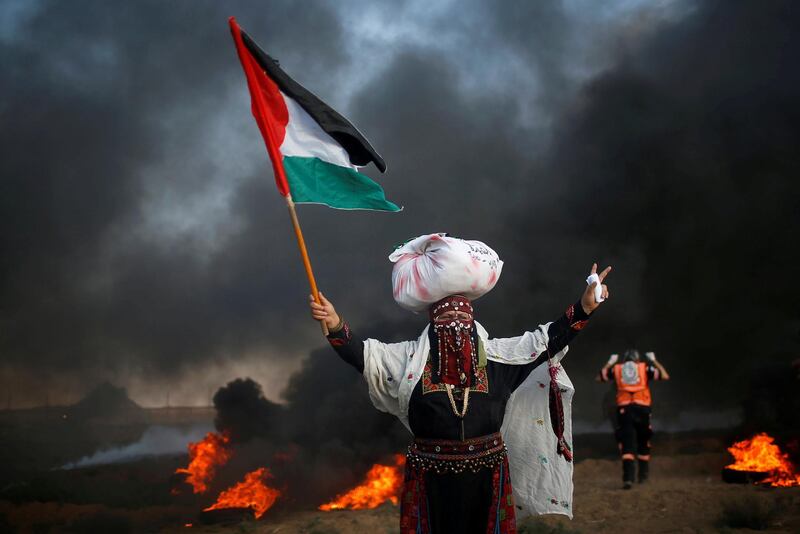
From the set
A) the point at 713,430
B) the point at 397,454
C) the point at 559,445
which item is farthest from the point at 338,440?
the point at 713,430

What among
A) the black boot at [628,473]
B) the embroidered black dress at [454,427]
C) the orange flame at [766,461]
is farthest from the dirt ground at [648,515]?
the embroidered black dress at [454,427]

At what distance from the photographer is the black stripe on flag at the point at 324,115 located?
11.8ft

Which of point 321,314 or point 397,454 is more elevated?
point 321,314

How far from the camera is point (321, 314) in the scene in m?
3.42

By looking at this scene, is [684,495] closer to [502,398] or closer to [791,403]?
[502,398]

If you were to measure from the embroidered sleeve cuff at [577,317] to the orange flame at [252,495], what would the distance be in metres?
11.3

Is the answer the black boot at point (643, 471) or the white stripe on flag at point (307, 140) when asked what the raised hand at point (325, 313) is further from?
the black boot at point (643, 471)

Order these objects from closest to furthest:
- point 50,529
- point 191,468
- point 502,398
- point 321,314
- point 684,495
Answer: point 321,314 < point 502,398 < point 684,495 < point 50,529 < point 191,468

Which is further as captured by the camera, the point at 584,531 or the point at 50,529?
the point at 50,529

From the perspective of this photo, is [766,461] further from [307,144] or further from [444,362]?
[307,144]

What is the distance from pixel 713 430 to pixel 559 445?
81.2 ft

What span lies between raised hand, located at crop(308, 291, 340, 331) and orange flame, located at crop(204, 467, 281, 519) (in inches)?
431

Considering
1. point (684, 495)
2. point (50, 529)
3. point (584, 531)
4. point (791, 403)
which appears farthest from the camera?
point (791, 403)

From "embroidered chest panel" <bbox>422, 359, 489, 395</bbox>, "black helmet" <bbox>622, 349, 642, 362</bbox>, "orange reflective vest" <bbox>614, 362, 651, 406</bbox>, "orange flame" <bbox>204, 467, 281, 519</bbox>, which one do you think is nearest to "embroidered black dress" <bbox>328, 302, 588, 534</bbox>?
"embroidered chest panel" <bbox>422, 359, 489, 395</bbox>
